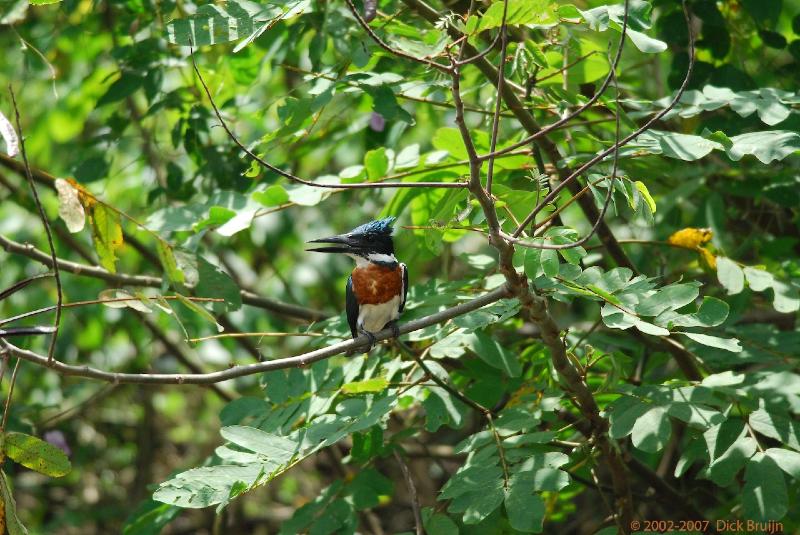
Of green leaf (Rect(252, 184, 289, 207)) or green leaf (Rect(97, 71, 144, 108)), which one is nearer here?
green leaf (Rect(252, 184, 289, 207))

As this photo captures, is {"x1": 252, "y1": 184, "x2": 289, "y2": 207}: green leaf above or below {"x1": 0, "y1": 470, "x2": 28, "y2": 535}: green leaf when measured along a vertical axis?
above

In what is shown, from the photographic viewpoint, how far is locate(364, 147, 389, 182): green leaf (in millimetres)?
3439

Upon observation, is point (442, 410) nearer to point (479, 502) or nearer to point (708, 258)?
point (479, 502)

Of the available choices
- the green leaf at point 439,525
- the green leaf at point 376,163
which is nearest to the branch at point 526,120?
the green leaf at point 376,163

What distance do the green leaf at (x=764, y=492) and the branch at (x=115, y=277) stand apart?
1.97 m

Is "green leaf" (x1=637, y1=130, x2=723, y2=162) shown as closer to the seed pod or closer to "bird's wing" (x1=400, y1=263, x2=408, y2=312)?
the seed pod

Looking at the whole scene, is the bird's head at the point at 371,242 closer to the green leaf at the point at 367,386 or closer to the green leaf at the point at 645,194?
the green leaf at the point at 367,386

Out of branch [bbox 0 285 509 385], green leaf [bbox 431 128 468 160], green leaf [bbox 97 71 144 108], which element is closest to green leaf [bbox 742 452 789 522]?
branch [bbox 0 285 509 385]

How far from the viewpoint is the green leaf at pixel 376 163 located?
3439mm

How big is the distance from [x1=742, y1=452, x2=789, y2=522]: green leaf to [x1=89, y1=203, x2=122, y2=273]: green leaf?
2.02 m

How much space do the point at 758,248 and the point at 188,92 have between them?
2665 millimetres

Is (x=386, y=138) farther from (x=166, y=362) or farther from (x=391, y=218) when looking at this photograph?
(x=166, y=362)

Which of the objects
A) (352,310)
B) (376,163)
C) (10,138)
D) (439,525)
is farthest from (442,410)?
(10,138)

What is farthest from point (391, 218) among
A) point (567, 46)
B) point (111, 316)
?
point (111, 316)
